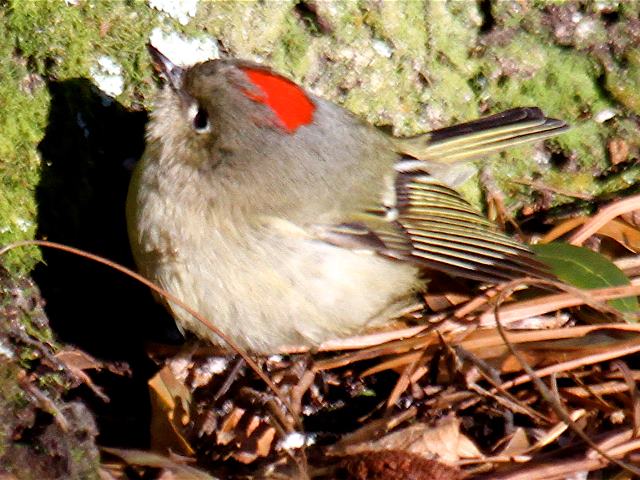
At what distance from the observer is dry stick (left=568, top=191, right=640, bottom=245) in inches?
121

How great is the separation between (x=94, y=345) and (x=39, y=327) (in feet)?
0.54

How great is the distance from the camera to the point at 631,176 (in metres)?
3.35

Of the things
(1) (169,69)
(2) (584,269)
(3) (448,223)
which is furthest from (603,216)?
(1) (169,69)

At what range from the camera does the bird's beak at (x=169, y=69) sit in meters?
2.73

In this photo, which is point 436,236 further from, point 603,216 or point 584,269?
point 603,216

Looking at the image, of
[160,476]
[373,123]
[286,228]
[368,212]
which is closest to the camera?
[160,476]

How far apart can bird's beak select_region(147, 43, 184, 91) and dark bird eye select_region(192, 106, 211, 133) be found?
0.09 m

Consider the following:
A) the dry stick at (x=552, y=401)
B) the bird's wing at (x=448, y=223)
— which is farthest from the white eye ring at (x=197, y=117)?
the dry stick at (x=552, y=401)

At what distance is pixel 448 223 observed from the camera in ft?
9.84

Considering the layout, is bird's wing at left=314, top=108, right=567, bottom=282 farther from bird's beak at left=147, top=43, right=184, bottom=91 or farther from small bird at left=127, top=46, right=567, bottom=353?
bird's beak at left=147, top=43, right=184, bottom=91

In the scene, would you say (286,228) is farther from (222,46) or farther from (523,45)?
(523,45)

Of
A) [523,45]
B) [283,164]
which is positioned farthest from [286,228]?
[523,45]

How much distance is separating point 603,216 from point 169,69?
1412mm

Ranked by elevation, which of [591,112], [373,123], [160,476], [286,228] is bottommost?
[160,476]
